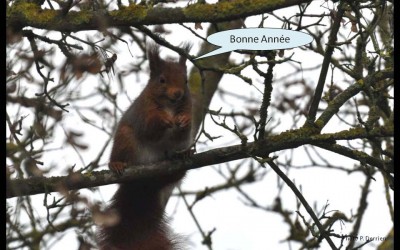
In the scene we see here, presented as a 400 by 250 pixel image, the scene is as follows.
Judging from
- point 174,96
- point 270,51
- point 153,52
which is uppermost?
point 153,52

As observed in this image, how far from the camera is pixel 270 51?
3463 millimetres

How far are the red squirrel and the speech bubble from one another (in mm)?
526

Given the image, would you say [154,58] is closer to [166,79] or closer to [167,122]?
[166,79]

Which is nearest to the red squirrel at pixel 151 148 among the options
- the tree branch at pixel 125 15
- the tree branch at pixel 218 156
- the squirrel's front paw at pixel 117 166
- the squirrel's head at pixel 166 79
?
the squirrel's head at pixel 166 79

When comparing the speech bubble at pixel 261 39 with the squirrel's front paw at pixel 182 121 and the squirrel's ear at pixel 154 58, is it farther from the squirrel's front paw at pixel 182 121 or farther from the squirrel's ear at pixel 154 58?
the squirrel's ear at pixel 154 58

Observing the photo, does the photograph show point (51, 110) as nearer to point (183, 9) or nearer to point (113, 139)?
point (183, 9)

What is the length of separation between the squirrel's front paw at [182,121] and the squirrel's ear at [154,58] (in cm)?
36

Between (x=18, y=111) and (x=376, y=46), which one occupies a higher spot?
(x=376, y=46)

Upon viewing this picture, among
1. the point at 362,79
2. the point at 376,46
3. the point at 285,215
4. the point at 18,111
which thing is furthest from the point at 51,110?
the point at 285,215

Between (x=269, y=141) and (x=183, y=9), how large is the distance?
2.18 ft

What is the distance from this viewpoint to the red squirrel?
443cm

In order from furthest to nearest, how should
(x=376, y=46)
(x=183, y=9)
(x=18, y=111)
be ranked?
(x=376, y=46), (x=183, y=9), (x=18, y=111)

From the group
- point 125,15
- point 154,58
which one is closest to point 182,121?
point 154,58

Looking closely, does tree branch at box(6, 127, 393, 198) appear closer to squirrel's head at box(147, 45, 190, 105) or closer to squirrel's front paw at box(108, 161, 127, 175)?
squirrel's front paw at box(108, 161, 127, 175)
